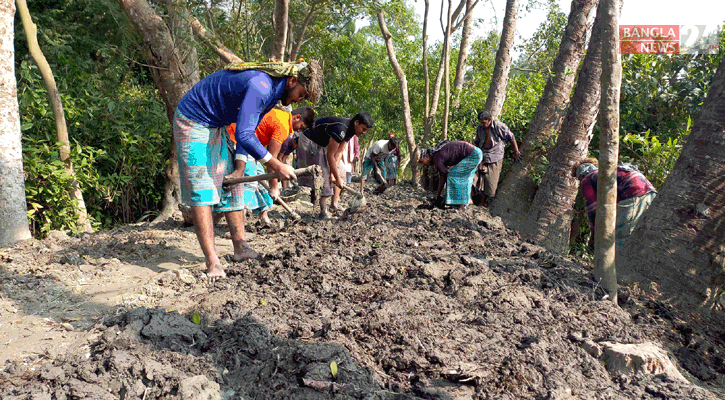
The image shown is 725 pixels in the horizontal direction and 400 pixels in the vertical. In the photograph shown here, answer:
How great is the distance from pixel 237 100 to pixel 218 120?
228 millimetres

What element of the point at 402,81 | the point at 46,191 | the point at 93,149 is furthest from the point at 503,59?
the point at 46,191

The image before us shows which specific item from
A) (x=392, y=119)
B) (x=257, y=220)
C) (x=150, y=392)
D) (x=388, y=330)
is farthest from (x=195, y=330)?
(x=392, y=119)

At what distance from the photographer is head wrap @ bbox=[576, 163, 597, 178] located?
527 cm

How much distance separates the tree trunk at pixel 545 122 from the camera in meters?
6.55

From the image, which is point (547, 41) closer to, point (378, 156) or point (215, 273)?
Result: point (378, 156)

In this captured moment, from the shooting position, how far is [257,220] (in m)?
5.94

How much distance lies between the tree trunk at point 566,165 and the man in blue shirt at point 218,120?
3.78 m

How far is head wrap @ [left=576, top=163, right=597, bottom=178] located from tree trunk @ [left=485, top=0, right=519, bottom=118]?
12.0ft

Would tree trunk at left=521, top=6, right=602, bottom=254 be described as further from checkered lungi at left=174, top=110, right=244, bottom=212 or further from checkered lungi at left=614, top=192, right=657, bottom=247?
checkered lungi at left=174, top=110, right=244, bottom=212

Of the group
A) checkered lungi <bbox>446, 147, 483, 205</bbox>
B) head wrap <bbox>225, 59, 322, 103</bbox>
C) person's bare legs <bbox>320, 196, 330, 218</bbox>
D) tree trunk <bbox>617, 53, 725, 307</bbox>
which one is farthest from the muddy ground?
checkered lungi <bbox>446, 147, 483, 205</bbox>

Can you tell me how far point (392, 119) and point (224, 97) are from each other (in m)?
20.0

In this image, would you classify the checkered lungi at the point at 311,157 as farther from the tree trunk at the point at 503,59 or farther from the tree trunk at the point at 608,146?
the tree trunk at the point at 503,59

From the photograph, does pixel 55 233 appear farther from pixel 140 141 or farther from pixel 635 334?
pixel 635 334

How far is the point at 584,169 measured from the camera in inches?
211
